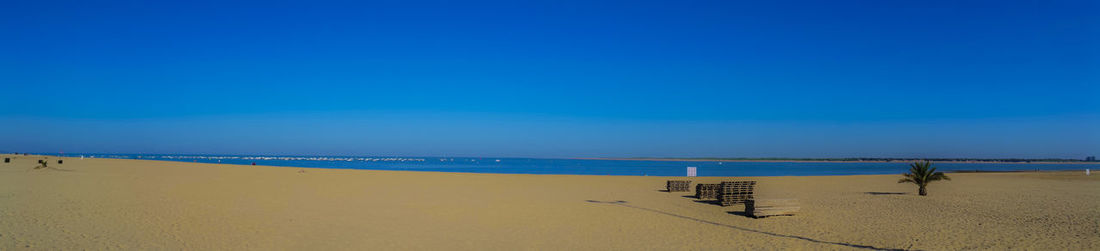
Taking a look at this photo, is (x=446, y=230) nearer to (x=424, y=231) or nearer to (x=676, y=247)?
(x=424, y=231)

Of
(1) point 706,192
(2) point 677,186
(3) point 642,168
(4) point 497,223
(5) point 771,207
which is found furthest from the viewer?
(3) point 642,168

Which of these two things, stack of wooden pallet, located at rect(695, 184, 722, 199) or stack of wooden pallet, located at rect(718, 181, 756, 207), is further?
stack of wooden pallet, located at rect(695, 184, 722, 199)

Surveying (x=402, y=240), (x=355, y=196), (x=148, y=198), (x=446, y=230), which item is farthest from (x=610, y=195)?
(x=148, y=198)

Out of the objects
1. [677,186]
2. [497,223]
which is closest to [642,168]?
[677,186]

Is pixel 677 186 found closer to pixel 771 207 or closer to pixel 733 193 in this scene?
pixel 733 193

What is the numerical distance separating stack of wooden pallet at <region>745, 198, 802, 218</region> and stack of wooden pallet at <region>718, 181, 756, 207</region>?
10.4 ft

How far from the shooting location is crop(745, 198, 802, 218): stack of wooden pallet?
1270 cm

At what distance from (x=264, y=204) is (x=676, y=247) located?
11.0 m

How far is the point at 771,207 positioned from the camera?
41.8 ft

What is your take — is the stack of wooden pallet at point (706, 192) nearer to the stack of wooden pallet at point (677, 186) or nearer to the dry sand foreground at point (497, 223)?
the dry sand foreground at point (497, 223)

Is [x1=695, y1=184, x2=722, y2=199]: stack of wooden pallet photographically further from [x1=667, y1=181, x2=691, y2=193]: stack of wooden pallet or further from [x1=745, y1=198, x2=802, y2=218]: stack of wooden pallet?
[x1=745, y1=198, x2=802, y2=218]: stack of wooden pallet

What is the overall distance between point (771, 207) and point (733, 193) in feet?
12.7

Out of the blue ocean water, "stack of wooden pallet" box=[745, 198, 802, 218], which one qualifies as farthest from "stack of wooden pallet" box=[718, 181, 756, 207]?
the blue ocean water

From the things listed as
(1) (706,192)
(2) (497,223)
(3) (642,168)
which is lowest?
(3) (642,168)
